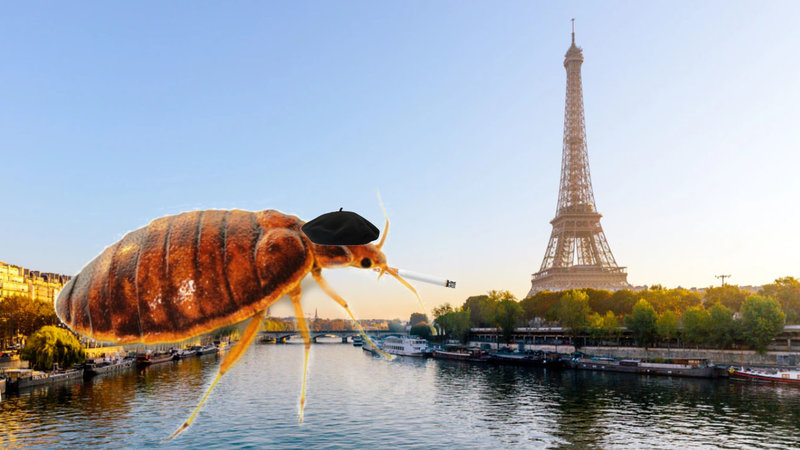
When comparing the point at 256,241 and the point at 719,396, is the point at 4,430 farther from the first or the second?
the point at 719,396

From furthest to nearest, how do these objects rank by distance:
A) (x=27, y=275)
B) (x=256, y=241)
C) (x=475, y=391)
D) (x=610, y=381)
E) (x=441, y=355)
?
(x=27, y=275), (x=441, y=355), (x=610, y=381), (x=475, y=391), (x=256, y=241)

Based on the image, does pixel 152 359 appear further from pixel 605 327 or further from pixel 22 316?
pixel 605 327

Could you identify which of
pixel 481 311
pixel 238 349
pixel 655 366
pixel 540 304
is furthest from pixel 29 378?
pixel 481 311

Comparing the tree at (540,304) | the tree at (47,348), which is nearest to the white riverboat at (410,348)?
the tree at (540,304)

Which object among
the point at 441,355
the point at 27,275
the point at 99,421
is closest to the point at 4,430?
the point at 99,421

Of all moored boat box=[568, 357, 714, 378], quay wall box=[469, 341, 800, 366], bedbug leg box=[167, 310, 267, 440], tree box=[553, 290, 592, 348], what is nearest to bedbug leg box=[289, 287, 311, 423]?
bedbug leg box=[167, 310, 267, 440]

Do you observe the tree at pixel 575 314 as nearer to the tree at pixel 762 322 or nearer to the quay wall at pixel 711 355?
the quay wall at pixel 711 355

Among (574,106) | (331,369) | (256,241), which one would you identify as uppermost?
(574,106)
